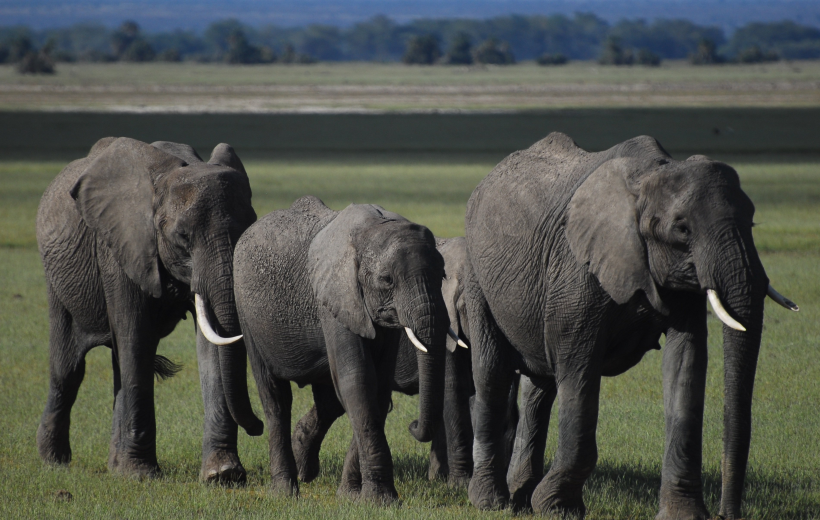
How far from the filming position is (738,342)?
6098 mm

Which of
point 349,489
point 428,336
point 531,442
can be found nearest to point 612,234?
point 428,336

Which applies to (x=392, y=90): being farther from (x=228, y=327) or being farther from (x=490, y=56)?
(x=228, y=327)

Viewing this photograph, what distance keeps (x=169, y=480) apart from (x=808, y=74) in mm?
113033

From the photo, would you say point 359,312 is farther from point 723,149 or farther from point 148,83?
point 148,83

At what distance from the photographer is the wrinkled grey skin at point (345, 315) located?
662cm

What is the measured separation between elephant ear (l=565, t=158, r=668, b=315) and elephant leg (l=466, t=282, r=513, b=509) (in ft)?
3.80

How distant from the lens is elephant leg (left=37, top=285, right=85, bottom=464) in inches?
344

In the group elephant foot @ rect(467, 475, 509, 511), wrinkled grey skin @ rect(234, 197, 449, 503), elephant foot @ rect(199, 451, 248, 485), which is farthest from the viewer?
elephant foot @ rect(199, 451, 248, 485)

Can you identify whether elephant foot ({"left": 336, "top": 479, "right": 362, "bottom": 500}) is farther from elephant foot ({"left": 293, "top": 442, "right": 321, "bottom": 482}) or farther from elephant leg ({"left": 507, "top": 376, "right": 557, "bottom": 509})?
elephant leg ({"left": 507, "top": 376, "right": 557, "bottom": 509})

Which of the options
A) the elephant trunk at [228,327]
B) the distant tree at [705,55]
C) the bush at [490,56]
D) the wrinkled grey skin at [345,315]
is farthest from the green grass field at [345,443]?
the distant tree at [705,55]

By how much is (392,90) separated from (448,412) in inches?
3335

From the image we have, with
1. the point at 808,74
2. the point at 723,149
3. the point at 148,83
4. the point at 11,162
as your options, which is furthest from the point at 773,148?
the point at 808,74

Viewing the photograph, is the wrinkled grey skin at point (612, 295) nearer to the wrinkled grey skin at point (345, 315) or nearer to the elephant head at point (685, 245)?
the elephant head at point (685, 245)

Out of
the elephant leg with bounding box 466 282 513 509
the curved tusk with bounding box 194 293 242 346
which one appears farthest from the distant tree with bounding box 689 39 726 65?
the curved tusk with bounding box 194 293 242 346
